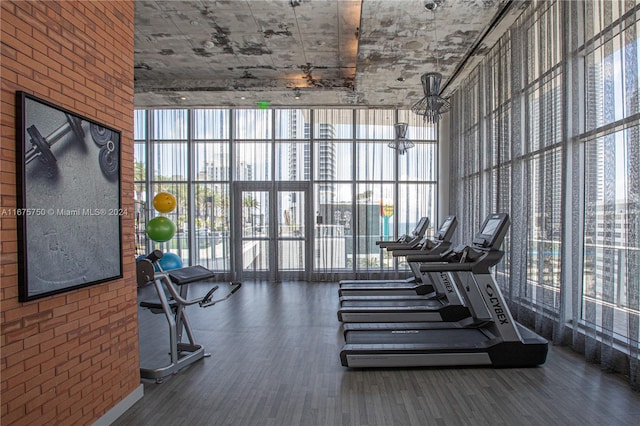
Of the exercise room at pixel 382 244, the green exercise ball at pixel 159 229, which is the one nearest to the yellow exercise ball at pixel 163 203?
the exercise room at pixel 382 244

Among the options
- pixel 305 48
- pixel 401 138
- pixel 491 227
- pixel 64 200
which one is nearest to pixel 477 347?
pixel 491 227

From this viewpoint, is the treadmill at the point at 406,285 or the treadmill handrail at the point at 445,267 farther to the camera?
the treadmill at the point at 406,285

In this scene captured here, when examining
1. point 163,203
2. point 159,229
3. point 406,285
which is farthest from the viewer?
point 163,203

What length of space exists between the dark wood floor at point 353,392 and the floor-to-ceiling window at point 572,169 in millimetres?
553

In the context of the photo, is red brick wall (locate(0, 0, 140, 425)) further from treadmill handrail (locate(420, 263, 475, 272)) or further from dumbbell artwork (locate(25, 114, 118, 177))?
treadmill handrail (locate(420, 263, 475, 272))

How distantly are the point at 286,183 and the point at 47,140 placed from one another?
6.62 metres

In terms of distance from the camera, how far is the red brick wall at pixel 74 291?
198 cm

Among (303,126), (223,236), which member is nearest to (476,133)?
(303,126)

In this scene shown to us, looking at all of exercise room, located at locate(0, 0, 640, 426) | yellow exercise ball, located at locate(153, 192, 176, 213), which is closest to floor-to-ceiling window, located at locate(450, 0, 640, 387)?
exercise room, located at locate(0, 0, 640, 426)

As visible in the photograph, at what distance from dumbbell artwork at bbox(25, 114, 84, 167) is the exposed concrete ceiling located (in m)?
3.23

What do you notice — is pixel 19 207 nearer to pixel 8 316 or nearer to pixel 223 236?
pixel 8 316

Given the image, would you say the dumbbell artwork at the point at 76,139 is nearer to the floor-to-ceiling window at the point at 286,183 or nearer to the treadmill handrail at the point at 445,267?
the treadmill handrail at the point at 445,267

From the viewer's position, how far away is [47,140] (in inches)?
86.8

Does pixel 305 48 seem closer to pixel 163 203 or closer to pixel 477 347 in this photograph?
pixel 163 203
